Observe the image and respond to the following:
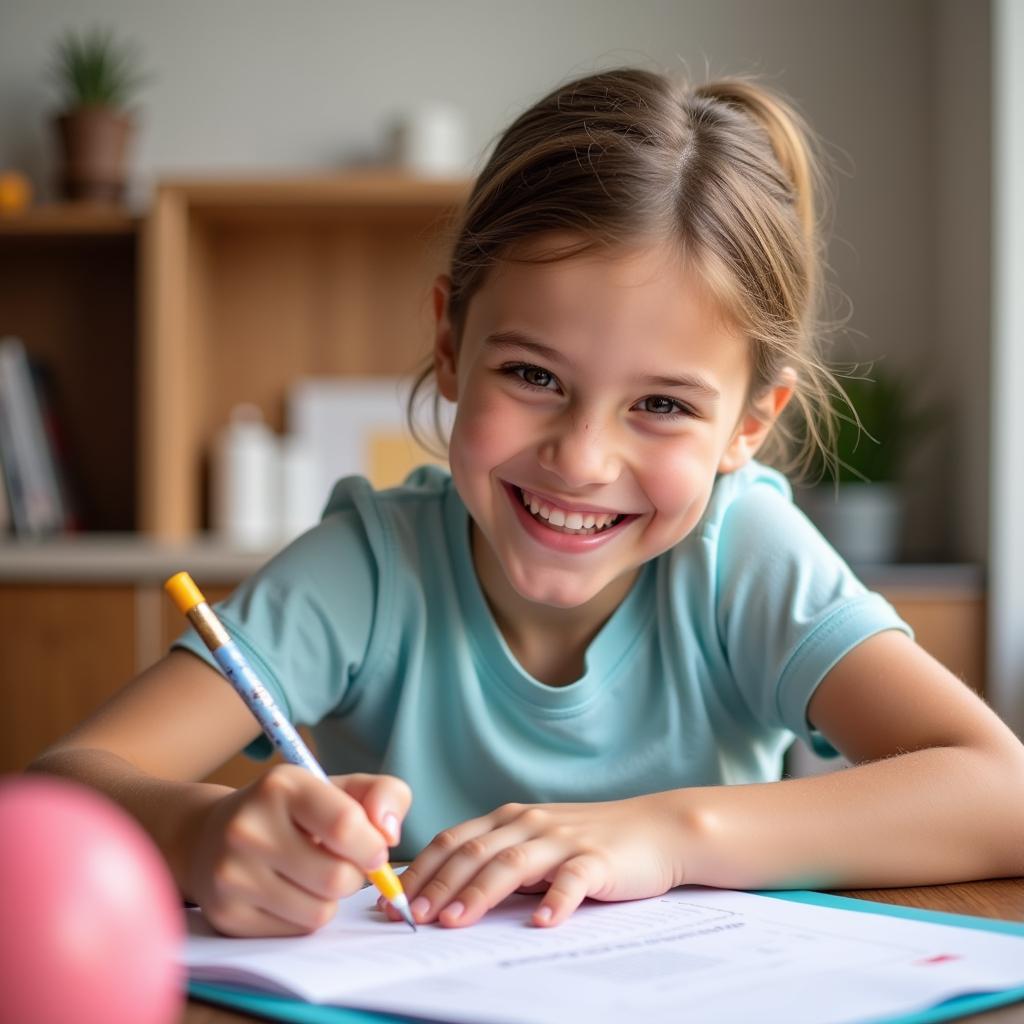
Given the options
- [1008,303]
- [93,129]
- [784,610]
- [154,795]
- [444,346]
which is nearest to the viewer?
[154,795]

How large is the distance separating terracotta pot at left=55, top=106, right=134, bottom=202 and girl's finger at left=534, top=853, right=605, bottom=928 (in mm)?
2368

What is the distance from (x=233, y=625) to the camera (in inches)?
41.1

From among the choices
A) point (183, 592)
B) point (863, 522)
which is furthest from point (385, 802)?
point (863, 522)

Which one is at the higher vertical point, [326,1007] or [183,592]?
[183,592]

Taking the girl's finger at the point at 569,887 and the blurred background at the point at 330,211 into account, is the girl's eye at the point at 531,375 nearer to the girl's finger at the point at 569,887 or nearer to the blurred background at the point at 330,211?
the girl's finger at the point at 569,887

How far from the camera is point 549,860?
711 mm

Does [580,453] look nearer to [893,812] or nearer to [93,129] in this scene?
[893,812]

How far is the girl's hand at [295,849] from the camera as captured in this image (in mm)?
622

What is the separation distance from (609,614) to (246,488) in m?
1.71

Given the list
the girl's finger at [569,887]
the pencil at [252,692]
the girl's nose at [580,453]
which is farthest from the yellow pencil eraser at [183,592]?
the girl's nose at [580,453]

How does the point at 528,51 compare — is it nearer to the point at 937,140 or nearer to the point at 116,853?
the point at 937,140

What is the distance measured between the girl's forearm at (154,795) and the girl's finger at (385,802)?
107 millimetres

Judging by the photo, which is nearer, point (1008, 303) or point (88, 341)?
point (1008, 303)

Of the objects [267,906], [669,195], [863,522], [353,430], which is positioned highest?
[669,195]
